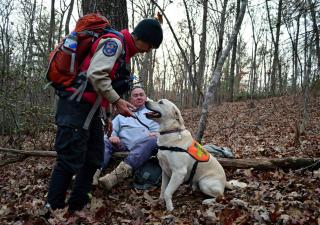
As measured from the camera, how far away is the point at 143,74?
2772 centimetres

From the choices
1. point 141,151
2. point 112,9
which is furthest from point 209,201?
point 112,9

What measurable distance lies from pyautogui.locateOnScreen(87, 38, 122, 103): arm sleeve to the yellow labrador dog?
1.33 m

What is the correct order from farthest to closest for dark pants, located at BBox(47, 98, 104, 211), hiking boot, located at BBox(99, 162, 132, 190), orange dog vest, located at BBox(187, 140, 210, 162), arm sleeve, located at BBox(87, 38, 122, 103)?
1. hiking boot, located at BBox(99, 162, 132, 190)
2. orange dog vest, located at BBox(187, 140, 210, 162)
3. dark pants, located at BBox(47, 98, 104, 211)
4. arm sleeve, located at BBox(87, 38, 122, 103)

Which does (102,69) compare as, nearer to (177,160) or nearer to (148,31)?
(148,31)

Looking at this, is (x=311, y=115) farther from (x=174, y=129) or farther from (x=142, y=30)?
(x=142, y=30)

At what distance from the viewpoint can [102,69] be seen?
3.26 metres

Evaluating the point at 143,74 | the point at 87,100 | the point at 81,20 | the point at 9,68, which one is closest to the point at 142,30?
the point at 81,20

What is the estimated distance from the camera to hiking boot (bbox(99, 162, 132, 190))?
16.1 ft

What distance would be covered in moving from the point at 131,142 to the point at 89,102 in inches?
85.3

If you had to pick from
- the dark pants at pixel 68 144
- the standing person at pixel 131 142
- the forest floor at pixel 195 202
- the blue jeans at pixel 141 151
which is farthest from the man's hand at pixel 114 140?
the dark pants at pixel 68 144

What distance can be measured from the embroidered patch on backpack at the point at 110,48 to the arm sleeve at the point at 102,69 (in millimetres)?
21

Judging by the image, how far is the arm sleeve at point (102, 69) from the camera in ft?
10.7

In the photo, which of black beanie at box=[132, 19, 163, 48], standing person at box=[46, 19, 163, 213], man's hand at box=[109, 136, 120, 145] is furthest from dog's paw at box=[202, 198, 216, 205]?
black beanie at box=[132, 19, 163, 48]

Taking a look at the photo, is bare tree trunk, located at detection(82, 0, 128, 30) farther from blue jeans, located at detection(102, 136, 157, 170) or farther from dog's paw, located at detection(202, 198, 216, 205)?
dog's paw, located at detection(202, 198, 216, 205)
